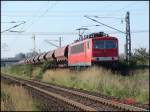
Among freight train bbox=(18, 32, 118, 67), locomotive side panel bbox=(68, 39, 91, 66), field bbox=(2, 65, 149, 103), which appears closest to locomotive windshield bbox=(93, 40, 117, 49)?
freight train bbox=(18, 32, 118, 67)

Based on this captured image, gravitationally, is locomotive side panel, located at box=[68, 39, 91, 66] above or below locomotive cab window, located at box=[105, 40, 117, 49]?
below

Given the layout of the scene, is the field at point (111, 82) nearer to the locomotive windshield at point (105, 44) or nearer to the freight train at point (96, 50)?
the freight train at point (96, 50)

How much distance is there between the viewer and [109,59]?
41594mm

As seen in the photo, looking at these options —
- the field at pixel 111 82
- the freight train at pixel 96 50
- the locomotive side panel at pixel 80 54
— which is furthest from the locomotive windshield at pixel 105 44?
the field at pixel 111 82

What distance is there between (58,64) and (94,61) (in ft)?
67.4

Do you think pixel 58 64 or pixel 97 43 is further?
pixel 58 64

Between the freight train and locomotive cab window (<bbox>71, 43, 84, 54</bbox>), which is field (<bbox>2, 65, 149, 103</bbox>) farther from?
locomotive cab window (<bbox>71, 43, 84, 54</bbox>)

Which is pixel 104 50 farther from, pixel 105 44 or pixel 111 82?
pixel 111 82

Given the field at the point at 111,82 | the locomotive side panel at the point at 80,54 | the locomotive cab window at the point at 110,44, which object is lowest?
the field at the point at 111,82

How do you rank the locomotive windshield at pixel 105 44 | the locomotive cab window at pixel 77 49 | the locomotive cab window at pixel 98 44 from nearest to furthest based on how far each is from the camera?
the locomotive cab window at pixel 98 44 → the locomotive windshield at pixel 105 44 → the locomotive cab window at pixel 77 49

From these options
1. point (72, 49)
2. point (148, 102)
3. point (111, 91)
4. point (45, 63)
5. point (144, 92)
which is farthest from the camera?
point (45, 63)

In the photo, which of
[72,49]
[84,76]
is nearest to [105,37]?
[84,76]

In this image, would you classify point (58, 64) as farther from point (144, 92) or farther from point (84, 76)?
point (144, 92)

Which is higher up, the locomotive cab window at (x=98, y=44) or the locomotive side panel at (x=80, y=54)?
the locomotive cab window at (x=98, y=44)
